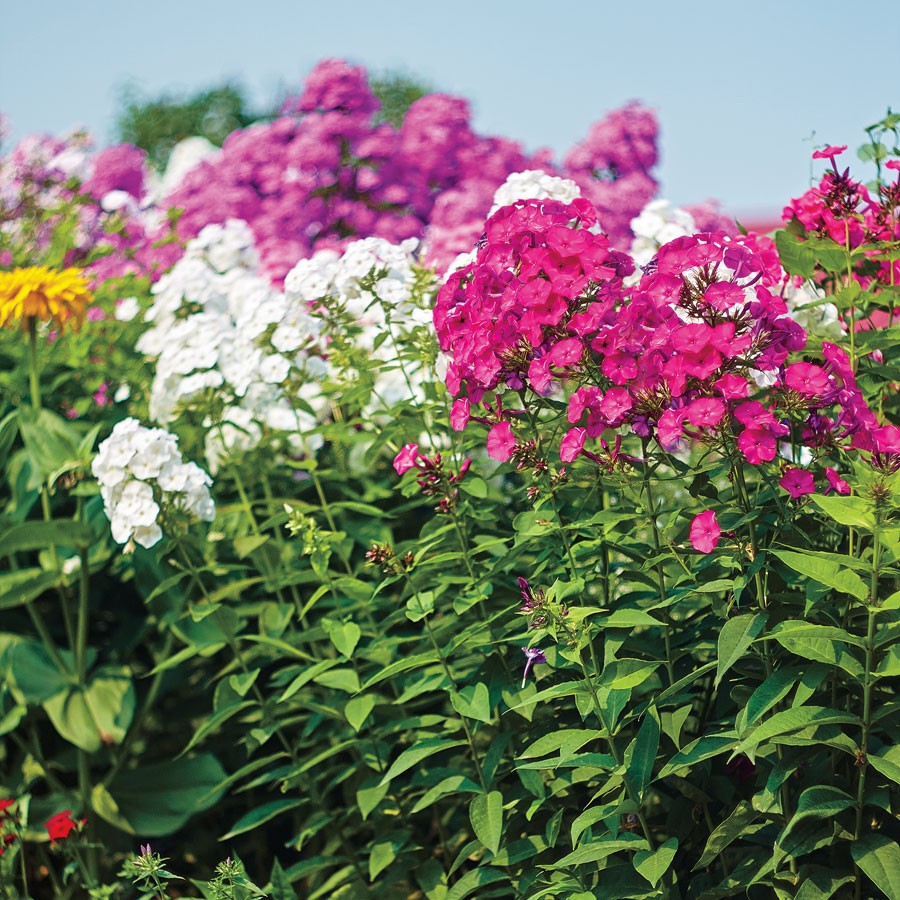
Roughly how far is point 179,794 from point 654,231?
2.03 metres

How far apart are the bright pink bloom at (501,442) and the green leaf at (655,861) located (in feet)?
2.35

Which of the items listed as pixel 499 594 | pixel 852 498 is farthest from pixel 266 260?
pixel 852 498

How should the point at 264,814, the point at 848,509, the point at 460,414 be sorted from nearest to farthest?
the point at 848,509 < the point at 460,414 < the point at 264,814

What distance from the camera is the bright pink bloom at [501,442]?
2.03m

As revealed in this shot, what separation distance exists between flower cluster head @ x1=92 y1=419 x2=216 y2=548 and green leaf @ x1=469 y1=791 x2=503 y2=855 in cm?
92

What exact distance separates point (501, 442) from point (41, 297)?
1787mm

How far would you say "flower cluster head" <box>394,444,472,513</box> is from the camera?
2.16 metres

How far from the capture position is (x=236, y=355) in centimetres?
301

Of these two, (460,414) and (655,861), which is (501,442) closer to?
(460,414)

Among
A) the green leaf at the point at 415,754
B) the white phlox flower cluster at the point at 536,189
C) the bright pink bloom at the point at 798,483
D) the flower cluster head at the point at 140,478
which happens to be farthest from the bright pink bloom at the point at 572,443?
the flower cluster head at the point at 140,478

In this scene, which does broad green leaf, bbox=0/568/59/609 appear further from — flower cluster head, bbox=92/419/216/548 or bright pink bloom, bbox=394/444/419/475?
bright pink bloom, bbox=394/444/419/475

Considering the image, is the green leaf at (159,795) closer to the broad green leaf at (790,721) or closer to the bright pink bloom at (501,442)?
the bright pink bloom at (501,442)

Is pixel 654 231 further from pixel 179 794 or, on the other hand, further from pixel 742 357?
pixel 179 794

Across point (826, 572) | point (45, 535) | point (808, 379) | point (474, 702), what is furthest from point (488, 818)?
point (45, 535)
